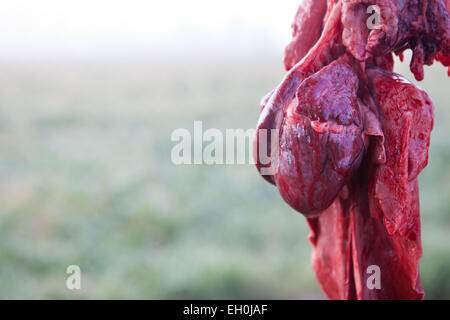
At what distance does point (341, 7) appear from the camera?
1.96 feet

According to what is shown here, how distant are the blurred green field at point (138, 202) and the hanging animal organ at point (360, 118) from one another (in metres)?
1.53

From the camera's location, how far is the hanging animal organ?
1.87 ft

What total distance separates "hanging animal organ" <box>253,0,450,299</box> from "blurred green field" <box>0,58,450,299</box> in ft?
5.01

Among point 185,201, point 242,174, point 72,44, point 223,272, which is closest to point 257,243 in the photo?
point 223,272

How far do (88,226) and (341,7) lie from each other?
212cm

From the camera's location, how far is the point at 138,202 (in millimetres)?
2643

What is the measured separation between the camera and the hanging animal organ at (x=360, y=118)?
569mm

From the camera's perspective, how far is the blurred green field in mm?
2105

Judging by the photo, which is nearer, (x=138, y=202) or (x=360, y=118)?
(x=360, y=118)

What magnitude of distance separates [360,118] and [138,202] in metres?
2.17

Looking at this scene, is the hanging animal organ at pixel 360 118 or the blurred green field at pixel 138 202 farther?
the blurred green field at pixel 138 202

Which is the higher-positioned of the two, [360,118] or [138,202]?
[138,202]

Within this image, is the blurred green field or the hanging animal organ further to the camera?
the blurred green field

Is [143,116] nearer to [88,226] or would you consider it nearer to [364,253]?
[88,226]
